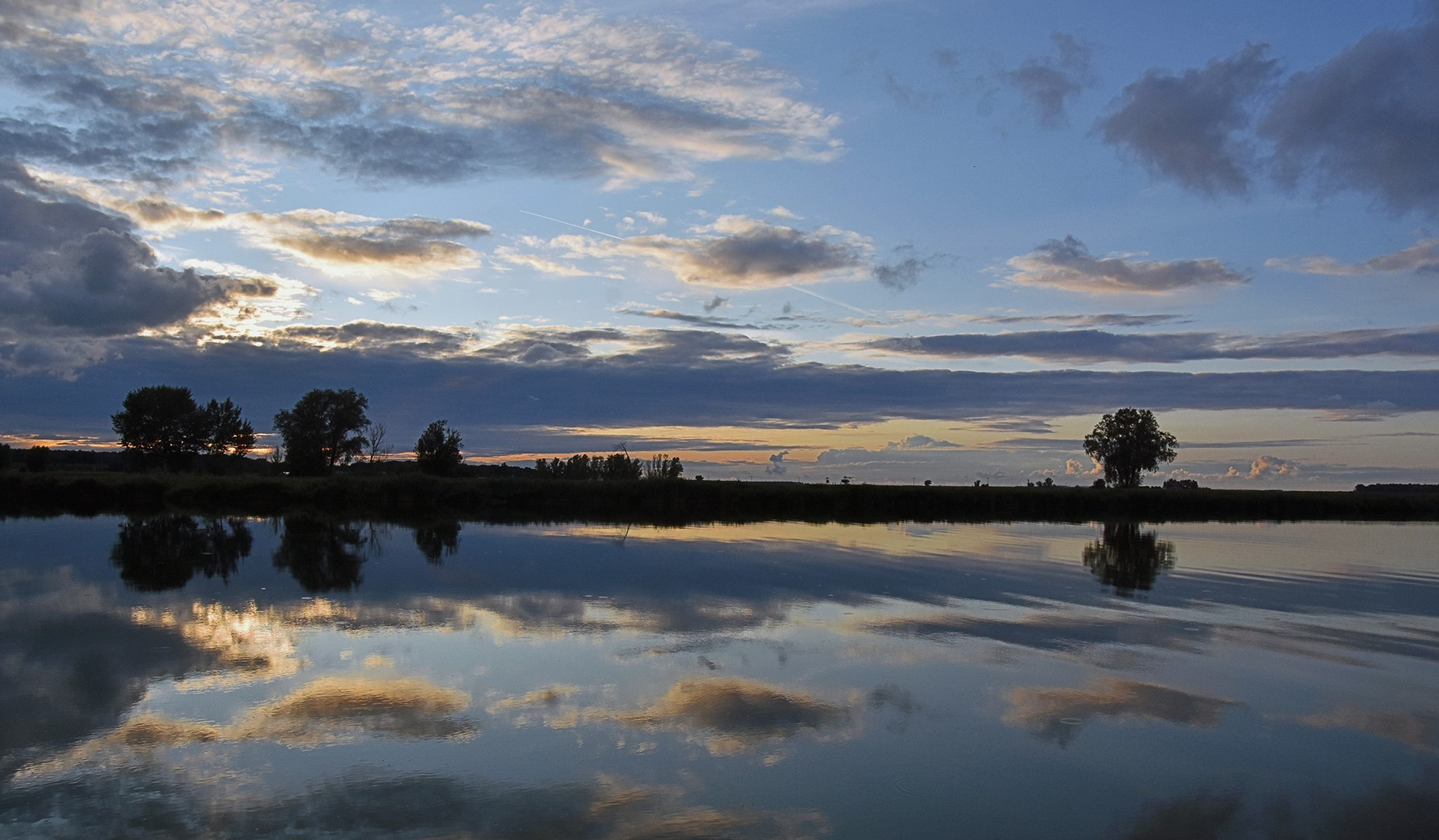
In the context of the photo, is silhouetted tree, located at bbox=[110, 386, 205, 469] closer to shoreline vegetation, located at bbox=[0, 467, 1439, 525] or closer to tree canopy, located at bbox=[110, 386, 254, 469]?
tree canopy, located at bbox=[110, 386, 254, 469]

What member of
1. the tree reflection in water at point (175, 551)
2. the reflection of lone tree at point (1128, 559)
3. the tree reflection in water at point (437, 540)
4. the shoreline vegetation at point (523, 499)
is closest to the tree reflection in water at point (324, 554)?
the tree reflection in water at point (175, 551)

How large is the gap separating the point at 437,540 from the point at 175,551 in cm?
670

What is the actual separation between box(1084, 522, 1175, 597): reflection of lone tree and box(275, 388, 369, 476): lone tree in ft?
210

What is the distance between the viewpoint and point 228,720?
771cm

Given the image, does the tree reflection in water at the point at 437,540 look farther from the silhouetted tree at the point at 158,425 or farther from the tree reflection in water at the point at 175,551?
the silhouetted tree at the point at 158,425

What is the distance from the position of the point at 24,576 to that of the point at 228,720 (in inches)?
503

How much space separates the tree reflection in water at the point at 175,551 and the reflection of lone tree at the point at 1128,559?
58.3 feet

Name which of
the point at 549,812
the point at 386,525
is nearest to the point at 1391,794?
the point at 549,812

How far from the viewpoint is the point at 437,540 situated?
2666 cm

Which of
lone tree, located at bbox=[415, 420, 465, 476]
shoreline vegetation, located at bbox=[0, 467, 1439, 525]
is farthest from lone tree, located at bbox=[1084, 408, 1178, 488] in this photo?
lone tree, located at bbox=[415, 420, 465, 476]

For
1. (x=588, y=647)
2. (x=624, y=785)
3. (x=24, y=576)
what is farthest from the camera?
(x=24, y=576)

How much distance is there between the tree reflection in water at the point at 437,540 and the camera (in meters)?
22.1

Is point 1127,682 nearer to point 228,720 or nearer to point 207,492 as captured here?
point 228,720

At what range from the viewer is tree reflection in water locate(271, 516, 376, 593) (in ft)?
55.5
